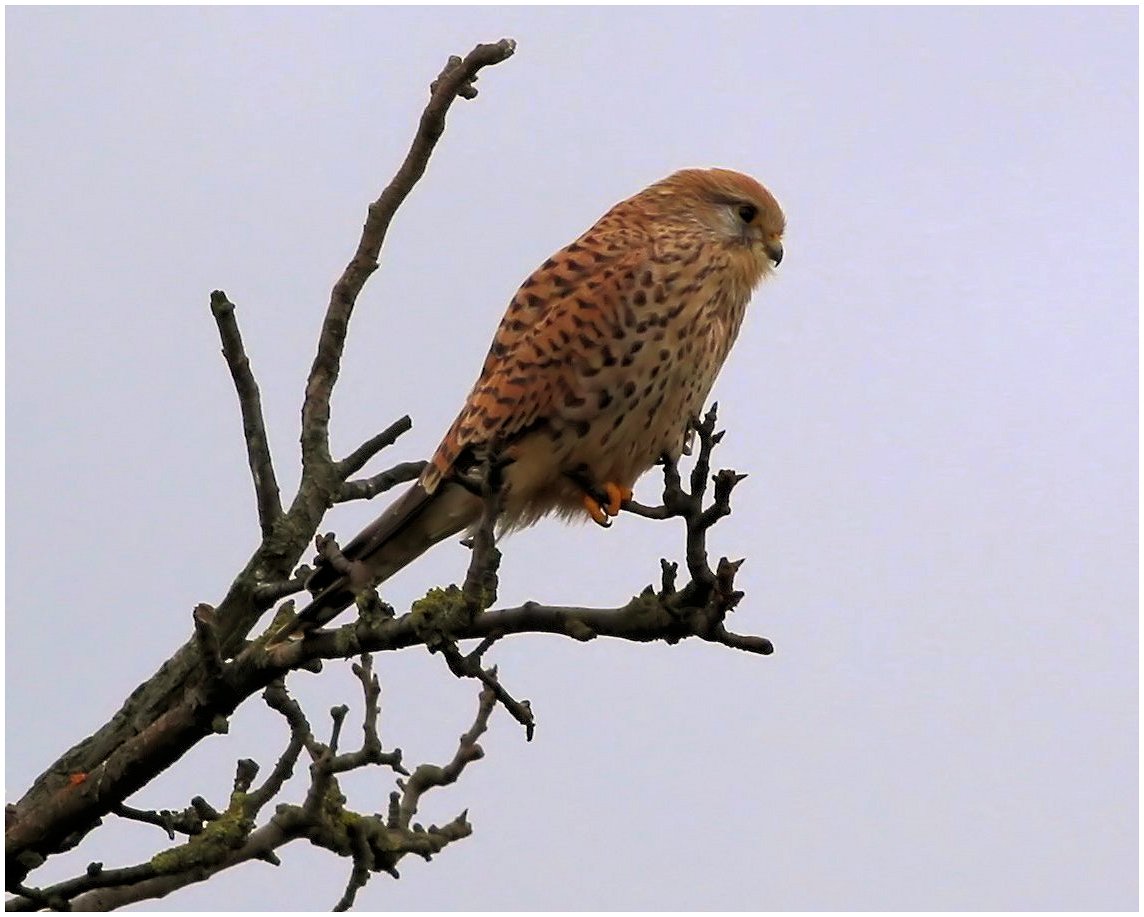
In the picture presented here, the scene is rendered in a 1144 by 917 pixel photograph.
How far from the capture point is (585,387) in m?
4.36

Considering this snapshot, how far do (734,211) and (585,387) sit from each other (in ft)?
3.37

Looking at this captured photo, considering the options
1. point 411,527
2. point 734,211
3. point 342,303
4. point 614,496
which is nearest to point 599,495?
point 614,496

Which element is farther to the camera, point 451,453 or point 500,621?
point 451,453

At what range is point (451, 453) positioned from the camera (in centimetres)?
452

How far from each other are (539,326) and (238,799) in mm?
1643

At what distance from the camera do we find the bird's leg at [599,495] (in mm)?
4379

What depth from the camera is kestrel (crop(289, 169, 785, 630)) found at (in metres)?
4.34

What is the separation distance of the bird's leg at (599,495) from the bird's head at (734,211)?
88 cm

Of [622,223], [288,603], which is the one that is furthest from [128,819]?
[622,223]

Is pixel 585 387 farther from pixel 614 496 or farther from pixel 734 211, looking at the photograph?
pixel 734 211

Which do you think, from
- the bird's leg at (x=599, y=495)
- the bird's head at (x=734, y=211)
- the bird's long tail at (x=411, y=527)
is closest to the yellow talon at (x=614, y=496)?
the bird's leg at (x=599, y=495)

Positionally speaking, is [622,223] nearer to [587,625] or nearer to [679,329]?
[679,329]

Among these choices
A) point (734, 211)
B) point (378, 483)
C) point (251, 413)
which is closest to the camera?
point (251, 413)

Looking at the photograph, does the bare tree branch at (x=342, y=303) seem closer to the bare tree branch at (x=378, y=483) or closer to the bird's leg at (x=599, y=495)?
the bare tree branch at (x=378, y=483)
